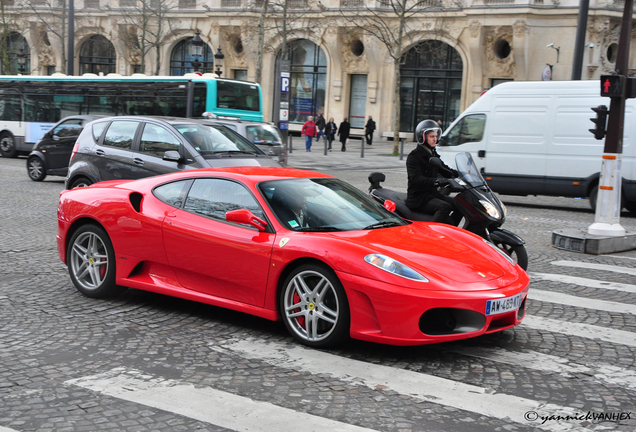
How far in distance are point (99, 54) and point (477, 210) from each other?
50.2 m

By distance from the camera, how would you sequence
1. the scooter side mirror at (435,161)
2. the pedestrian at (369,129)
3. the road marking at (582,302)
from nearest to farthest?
the road marking at (582,302)
the scooter side mirror at (435,161)
the pedestrian at (369,129)

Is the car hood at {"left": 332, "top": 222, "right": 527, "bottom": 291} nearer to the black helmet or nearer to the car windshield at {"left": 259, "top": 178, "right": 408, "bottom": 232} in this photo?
the car windshield at {"left": 259, "top": 178, "right": 408, "bottom": 232}

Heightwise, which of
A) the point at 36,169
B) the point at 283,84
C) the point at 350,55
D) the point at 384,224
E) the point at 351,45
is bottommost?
the point at 36,169

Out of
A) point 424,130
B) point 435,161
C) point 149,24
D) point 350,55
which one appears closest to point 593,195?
point 424,130

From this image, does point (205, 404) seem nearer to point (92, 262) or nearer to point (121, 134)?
point (92, 262)

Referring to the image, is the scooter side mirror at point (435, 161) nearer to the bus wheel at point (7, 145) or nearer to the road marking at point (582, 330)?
the road marking at point (582, 330)

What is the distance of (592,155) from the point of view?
15.4 metres

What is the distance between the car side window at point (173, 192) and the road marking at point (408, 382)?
4.60 ft

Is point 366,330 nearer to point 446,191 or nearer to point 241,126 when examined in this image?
point 446,191

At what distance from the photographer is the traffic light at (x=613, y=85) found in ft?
35.7

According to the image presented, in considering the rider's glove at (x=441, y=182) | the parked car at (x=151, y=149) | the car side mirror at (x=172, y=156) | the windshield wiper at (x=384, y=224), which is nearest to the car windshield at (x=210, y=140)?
the parked car at (x=151, y=149)

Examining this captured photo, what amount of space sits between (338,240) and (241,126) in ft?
45.4

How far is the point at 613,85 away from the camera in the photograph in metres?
10.9

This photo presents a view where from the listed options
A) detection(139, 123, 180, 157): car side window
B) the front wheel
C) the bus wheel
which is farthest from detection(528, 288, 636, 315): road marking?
the bus wheel
